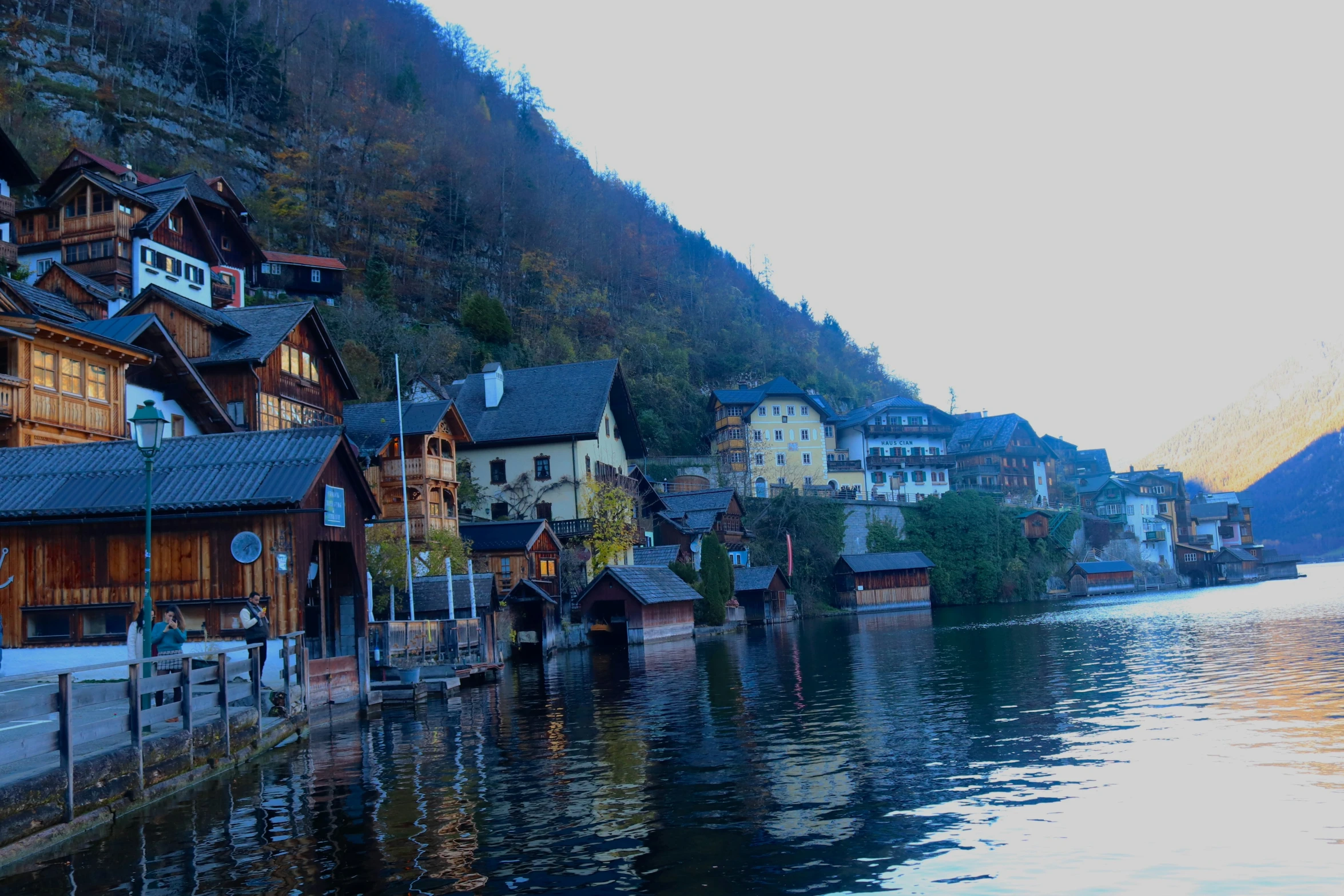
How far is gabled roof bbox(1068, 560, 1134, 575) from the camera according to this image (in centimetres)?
11544

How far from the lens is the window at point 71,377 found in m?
36.2

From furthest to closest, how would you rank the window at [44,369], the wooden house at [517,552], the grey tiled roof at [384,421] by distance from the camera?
the wooden house at [517,552], the grey tiled roof at [384,421], the window at [44,369]

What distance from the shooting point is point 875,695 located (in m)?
29.7

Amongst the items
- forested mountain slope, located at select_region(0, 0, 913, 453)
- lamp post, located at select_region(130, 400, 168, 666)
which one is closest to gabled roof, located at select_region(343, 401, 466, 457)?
forested mountain slope, located at select_region(0, 0, 913, 453)

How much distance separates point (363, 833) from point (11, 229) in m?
60.5

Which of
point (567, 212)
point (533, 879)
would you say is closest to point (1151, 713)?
point (533, 879)

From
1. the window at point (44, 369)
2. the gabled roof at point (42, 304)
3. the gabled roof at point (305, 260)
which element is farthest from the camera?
the gabled roof at point (305, 260)

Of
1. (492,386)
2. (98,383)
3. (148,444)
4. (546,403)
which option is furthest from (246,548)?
(492,386)

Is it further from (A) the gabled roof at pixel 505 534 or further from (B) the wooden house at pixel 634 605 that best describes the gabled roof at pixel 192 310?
(B) the wooden house at pixel 634 605

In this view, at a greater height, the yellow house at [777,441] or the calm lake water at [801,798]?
the yellow house at [777,441]

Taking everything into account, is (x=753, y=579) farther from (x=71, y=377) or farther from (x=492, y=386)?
(x=71, y=377)

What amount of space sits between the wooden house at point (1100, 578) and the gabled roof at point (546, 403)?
206ft

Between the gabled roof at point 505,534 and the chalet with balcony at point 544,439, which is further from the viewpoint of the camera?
the chalet with balcony at point 544,439

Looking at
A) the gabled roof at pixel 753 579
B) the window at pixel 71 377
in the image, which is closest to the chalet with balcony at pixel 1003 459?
the gabled roof at pixel 753 579
